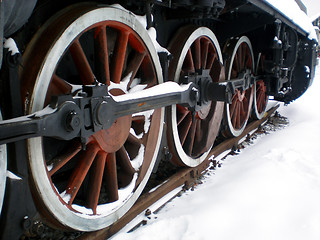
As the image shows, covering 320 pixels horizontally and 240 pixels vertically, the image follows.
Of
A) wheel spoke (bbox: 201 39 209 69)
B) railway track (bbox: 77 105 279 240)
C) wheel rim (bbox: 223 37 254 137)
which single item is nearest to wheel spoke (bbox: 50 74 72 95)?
railway track (bbox: 77 105 279 240)

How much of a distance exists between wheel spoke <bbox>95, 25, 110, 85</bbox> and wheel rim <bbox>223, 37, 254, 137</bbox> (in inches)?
64.8

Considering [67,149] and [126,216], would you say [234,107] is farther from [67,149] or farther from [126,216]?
[67,149]

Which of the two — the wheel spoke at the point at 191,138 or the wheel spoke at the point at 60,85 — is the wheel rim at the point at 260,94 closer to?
the wheel spoke at the point at 191,138

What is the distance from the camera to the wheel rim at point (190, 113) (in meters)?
2.10

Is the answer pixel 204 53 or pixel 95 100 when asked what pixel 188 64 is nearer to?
pixel 204 53

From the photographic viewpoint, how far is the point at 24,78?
110 cm

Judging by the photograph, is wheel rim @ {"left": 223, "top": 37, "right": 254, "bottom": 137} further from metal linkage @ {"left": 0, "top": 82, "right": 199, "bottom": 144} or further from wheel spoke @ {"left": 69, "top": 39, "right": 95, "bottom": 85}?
wheel spoke @ {"left": 69, "top": 39, "right": 95, "bottom": 85}

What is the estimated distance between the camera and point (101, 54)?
144cm

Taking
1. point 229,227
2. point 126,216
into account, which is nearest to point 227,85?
point 229,227

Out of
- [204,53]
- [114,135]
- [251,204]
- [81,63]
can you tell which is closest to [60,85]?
[81,63]

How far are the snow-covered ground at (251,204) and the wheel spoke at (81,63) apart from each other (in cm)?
81

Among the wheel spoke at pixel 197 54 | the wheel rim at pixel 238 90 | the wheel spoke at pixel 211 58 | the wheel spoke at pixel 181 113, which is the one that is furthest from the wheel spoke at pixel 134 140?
the wheel rim at pixel 238 90

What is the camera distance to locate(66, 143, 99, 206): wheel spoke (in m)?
1.38

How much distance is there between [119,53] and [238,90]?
195 cm
